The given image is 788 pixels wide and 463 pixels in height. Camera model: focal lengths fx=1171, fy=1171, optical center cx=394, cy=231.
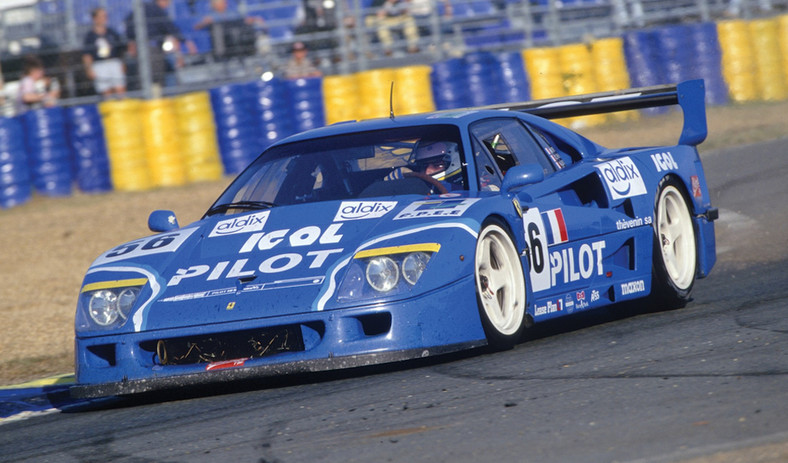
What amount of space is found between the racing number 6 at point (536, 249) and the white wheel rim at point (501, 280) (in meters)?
0.15

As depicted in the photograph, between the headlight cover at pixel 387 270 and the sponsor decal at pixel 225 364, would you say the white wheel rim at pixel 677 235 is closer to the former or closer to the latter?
the headlight cover at pixel 387 270

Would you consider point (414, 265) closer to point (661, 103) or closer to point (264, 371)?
point (264, 371)

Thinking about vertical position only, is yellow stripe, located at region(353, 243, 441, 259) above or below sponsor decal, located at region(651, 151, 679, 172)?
above

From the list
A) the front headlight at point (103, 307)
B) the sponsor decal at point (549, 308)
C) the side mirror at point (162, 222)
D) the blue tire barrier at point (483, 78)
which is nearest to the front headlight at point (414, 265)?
the sponsor decal at point (549, 308)

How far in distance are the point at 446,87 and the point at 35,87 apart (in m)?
5.38

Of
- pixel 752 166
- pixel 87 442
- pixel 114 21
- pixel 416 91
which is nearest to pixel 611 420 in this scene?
pixel 87 442

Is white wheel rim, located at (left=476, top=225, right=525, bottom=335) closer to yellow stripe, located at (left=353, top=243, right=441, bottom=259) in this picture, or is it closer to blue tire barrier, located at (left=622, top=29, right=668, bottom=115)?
yellow stripe, located at (left=353, top=243, right=441, bottom=259)

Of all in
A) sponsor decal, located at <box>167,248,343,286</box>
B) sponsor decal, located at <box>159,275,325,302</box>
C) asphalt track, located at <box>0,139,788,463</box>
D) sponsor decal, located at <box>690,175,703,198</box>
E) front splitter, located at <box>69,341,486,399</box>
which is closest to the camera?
asphalt track, located at <box>0,139,788,463</box>

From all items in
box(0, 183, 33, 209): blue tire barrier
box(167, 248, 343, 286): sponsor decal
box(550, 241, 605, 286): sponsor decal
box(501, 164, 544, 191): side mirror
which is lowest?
box(0, 183, 33, 209): blue tire barrier

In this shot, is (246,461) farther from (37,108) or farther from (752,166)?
(37,108)

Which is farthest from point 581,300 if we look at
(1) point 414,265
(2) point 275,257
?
(2) point 275,257

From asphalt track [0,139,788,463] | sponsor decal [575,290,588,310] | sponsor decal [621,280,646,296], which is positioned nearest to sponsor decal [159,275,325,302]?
asphalt track [0,139,788,463]

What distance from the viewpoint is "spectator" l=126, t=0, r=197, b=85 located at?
50.9 feet

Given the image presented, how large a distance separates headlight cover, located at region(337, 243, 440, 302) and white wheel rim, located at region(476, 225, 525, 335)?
1.15 ft
